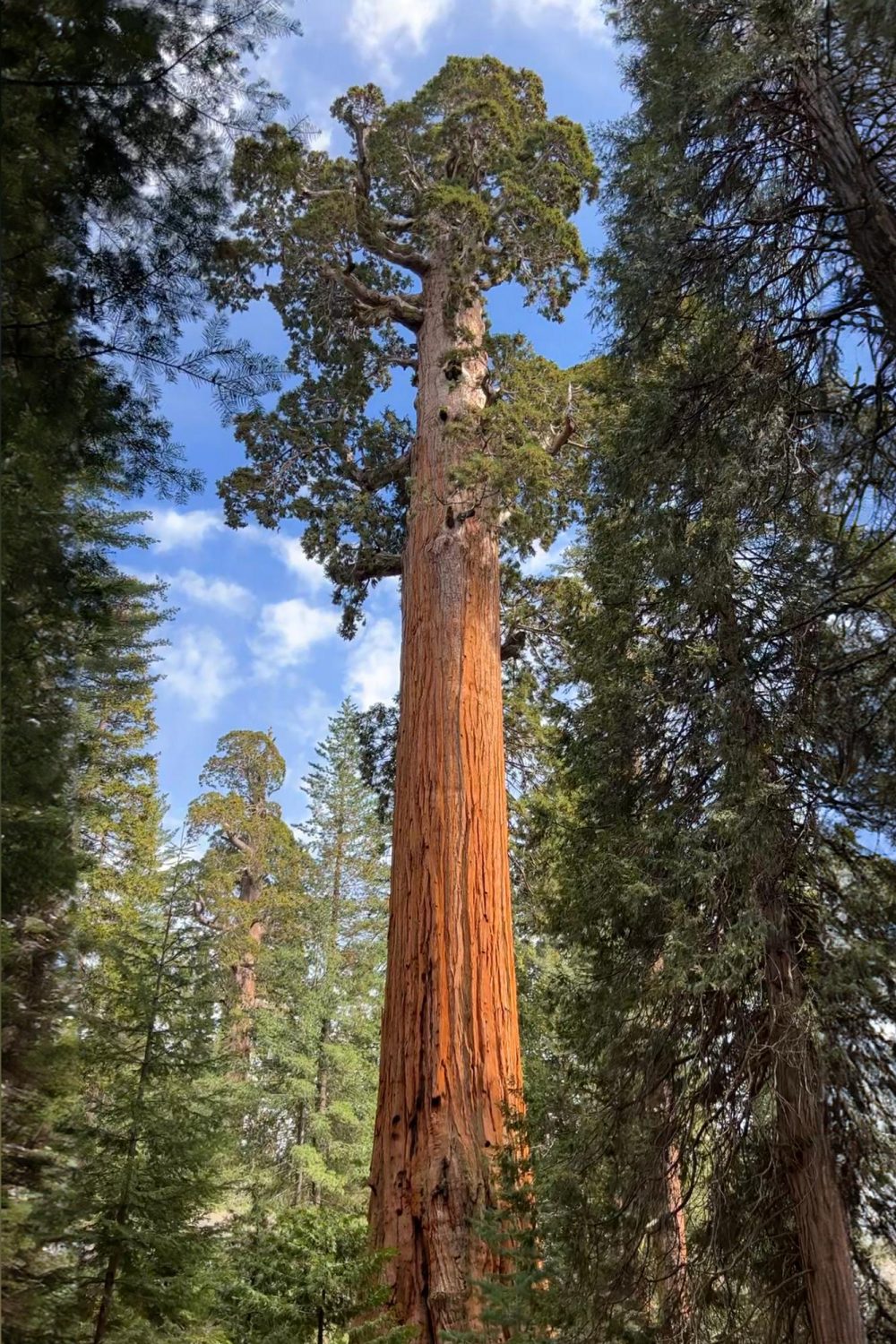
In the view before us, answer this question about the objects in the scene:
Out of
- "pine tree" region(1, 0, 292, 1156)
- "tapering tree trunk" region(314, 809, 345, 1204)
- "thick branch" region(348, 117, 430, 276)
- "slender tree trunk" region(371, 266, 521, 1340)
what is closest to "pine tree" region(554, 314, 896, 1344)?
"slender tree trunk" region(371, 266, 521, 1340)

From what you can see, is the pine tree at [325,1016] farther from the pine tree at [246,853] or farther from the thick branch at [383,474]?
the thick branch at [383,474]

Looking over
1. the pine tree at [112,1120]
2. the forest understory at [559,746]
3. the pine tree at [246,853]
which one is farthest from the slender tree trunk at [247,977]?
the pine tree at [112,1120]

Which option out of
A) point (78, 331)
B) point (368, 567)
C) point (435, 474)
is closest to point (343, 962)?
point (368, 567)

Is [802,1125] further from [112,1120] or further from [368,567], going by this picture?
[368,567]

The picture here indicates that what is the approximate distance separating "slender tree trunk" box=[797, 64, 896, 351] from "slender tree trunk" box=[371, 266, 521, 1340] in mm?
3251

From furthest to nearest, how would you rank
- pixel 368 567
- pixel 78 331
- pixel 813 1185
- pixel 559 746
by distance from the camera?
1. pixel 368 567
2. pixel 559 746
3. pixel 813 1185
4. pixel 78 331

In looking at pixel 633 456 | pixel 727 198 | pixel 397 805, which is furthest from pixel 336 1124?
pixel 727 198

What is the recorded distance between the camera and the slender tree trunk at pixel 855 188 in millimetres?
3369

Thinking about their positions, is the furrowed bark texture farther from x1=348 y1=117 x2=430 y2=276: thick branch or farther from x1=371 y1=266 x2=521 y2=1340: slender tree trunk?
x1=348 y1=117 x2=430 y2=276: thick branch

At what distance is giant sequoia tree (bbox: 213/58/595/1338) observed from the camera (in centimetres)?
440

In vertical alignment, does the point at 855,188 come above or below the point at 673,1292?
above

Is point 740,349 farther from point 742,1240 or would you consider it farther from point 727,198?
point 742,1240

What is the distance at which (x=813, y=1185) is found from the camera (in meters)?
3.72

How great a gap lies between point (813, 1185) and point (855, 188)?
170 inches
